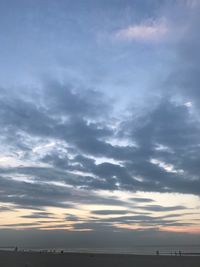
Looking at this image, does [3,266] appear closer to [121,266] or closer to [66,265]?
[66,265]

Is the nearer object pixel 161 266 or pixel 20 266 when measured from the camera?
pixel 20 266

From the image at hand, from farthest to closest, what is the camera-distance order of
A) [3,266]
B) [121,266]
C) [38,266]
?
[121,266] → [38,266] → [3,266]

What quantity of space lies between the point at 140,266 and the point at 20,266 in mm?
16390

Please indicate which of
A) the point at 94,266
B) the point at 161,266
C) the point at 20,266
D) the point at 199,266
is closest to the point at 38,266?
the point at 20,266

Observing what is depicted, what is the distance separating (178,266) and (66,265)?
1571cm

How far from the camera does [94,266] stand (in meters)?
48.0

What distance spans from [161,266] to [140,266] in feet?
10.7

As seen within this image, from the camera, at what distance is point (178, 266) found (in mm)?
48500

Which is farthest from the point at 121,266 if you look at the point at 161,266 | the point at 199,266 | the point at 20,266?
the point at 20,266

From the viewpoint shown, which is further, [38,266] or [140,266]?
[140,266]

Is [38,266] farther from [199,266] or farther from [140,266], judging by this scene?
[199,266]

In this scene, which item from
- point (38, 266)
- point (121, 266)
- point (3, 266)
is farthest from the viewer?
point (121, 266)

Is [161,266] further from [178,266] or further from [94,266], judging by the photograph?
[94,266]

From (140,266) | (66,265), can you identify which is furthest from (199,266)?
(66,265)
